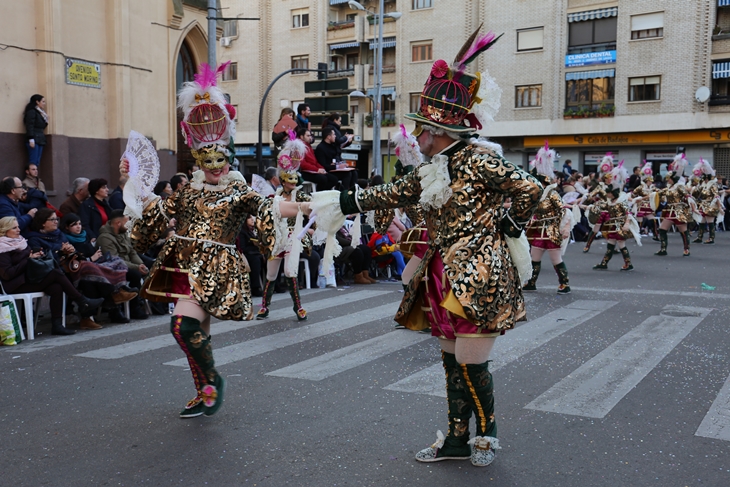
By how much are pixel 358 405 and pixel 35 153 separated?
10.0m

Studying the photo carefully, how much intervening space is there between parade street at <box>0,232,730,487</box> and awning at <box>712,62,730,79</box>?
2702cm

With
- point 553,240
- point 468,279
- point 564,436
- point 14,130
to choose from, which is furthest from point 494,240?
point 14,130

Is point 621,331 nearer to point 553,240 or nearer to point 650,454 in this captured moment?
point 553,240

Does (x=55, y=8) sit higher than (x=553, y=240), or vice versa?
(x=55, y=8)

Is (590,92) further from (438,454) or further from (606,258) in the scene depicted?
(438,454)

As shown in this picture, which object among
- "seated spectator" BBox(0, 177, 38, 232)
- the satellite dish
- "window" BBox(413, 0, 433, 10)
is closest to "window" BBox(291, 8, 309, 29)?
"window" BBox(413, 0, 433, 10)

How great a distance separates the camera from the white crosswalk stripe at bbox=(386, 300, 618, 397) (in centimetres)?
594

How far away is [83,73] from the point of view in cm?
1417

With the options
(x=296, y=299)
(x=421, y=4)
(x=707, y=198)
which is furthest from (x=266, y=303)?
(x=421, y=4)

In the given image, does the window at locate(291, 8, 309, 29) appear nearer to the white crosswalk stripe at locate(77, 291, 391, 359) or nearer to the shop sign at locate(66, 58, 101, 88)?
the shop sign at locate(66, 58, 101, 88)

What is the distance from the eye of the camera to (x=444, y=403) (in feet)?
17.8

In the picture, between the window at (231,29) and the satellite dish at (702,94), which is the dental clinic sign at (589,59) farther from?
the window at (231,29)

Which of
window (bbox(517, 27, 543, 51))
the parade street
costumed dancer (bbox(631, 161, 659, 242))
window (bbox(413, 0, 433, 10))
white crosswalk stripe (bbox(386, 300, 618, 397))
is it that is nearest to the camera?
the parade street

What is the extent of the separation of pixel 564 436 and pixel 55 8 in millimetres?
12141
